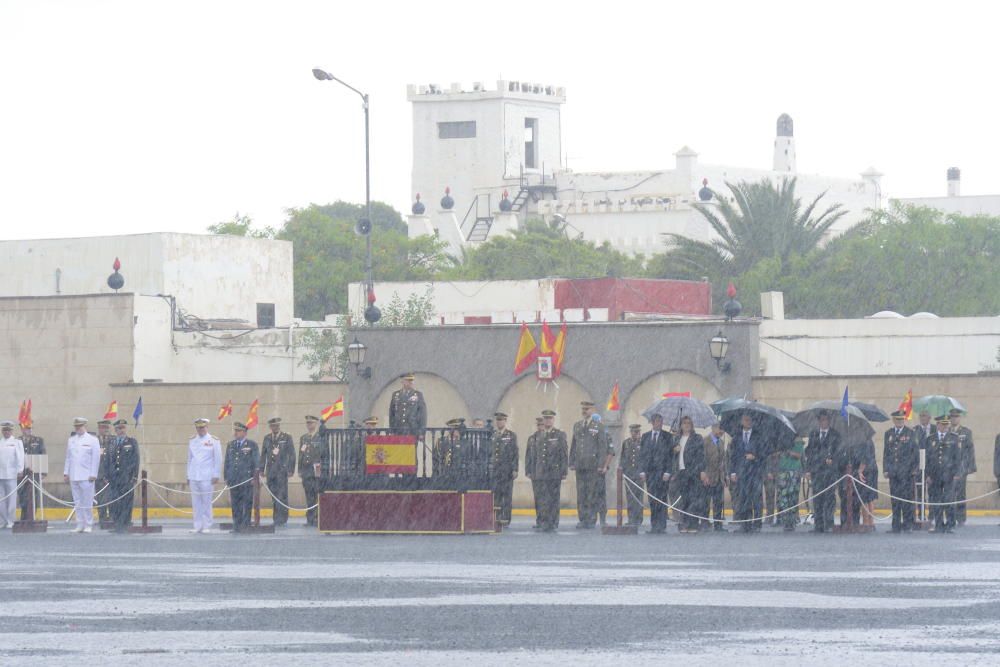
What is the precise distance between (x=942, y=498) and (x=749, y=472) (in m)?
2.64

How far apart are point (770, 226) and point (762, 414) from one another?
45.4 meters

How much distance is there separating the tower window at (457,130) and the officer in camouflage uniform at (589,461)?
313 feet

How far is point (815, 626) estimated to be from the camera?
1491 centimetres

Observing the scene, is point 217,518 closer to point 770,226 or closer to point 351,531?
point 351,531

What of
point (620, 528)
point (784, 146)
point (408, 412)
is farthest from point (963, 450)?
point (784, 146)

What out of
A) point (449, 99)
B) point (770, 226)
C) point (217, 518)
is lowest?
point (217, 518)

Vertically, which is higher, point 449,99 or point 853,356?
point 449,99

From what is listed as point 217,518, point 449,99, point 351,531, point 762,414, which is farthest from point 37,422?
point 449,99

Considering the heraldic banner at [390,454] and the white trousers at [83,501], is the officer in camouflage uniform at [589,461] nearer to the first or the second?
the heraldic banner at [390,454]

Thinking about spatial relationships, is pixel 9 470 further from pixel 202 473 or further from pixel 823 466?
pixel 823 466

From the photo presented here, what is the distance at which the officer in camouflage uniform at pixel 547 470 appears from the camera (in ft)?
97.2

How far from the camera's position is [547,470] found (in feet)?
98.3

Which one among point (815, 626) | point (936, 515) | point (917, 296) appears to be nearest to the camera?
point (815, 626)

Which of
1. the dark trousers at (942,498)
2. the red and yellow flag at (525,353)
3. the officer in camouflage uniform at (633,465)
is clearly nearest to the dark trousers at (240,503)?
the officer in camouflage uniform at (633,465)
